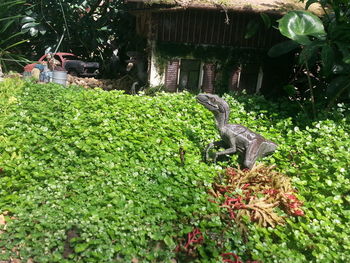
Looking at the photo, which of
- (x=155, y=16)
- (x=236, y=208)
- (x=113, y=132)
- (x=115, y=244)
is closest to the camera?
(x=115, y=244)

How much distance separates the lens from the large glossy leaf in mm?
5840

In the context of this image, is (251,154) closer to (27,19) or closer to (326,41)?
(326,41)

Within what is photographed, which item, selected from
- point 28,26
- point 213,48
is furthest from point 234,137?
point 28,26

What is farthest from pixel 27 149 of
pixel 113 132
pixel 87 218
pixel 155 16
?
pixel 155 16

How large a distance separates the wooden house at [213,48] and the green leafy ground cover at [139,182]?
2118 millimetres

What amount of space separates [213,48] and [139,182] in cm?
486

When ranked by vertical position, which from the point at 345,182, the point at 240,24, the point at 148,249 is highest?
the point at 240,24

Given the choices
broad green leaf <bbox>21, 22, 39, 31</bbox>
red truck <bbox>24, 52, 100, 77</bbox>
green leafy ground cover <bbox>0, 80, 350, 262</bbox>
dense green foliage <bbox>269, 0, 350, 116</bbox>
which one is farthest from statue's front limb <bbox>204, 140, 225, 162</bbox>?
broad green leaf <bbox>21, 22, 39, 31</bbox>

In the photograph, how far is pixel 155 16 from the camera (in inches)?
302

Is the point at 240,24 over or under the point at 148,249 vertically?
over

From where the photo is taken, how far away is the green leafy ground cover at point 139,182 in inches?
128

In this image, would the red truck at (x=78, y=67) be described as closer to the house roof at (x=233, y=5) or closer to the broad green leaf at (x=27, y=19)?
the broad green leaf at (x=27, y=19)

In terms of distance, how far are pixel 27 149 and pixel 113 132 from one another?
116 cm

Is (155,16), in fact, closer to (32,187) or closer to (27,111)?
(27,111)
